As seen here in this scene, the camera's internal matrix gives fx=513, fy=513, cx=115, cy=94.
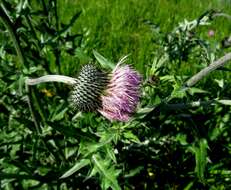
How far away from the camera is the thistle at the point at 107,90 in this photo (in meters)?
2.06

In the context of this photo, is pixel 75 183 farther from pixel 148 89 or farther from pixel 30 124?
pixel 148 89

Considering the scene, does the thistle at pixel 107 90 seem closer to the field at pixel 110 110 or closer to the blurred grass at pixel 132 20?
the field at pixel 110 110

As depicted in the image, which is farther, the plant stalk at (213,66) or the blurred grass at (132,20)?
the blurred grass at (132,20)

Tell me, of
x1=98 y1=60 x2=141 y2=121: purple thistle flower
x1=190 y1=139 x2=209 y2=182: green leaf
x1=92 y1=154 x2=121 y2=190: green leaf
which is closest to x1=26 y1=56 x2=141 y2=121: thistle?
x1=98 y1=60 x2=141 y2=121: purple thistle flower

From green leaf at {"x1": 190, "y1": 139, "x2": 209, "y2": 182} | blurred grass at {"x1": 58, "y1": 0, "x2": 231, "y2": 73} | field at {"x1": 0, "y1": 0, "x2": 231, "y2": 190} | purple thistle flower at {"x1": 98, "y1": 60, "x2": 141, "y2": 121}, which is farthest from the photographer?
blurred grass at {"x1": 58, "y1": 0, "x2": 231, "y2": 73}

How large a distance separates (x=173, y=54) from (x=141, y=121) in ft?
2.77

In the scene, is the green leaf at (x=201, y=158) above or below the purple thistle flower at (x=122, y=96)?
below

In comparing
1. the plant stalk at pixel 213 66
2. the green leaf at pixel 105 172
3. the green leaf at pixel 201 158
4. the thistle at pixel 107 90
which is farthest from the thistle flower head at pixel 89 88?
the green leaf at pixel 201 158

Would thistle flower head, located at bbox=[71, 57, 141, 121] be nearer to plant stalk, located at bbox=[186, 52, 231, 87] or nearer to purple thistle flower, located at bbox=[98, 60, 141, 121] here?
purple thistle flower, located at bbox=[98, 60, 141, 121]

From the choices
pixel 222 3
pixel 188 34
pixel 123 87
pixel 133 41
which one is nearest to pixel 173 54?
pixel 188 34

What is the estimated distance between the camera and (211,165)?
321cm

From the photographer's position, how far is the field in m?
2.17

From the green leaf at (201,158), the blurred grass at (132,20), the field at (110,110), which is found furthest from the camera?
the blurred grass at (132,20)

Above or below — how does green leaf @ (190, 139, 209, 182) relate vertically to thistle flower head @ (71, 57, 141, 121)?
below
